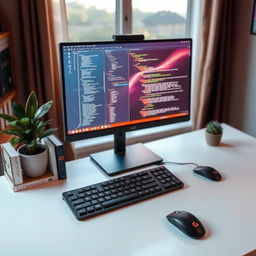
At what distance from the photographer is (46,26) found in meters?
1.85

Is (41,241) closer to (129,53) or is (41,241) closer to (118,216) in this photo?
(118,216)

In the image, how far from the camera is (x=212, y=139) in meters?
1.57

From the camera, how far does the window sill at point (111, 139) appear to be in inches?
92.0

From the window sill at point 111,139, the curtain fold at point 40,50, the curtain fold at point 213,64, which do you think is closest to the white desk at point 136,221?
the curtain fold at point 40,50

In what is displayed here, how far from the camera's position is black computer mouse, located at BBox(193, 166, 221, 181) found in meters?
1.28

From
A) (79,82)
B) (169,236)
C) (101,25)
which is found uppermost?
(101,25)

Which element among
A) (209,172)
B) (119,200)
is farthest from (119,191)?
(209,172)

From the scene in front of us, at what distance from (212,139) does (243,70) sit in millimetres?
1201

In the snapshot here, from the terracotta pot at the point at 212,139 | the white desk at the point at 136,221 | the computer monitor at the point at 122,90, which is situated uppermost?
the computer monitor at the point at 122,90

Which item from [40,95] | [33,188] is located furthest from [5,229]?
[40,95]

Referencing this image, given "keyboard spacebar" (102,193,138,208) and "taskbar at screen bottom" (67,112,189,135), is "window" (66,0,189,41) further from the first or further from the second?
"keyboard spacebar" (102,193,138,208)

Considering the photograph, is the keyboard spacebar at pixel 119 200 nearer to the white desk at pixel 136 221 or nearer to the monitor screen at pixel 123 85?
the white desk at pixel 136 221

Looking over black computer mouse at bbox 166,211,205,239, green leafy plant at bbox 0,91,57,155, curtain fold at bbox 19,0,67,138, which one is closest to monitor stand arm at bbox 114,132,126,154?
green leafy plant at bbox 0,91,57,155

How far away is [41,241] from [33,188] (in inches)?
12.1
